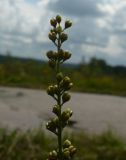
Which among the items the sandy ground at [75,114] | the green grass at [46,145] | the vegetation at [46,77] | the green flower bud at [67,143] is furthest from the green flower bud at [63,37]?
the vegetation at [46,77]

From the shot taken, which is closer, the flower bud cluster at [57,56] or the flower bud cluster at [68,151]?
the flower bud cluster at [68,151]

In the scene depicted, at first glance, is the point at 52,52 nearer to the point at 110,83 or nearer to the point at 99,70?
the point at 110,83

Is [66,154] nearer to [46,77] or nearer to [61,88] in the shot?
[61,88]

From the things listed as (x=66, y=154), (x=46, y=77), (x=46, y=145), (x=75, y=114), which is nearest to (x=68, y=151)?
(x=66, y=154)

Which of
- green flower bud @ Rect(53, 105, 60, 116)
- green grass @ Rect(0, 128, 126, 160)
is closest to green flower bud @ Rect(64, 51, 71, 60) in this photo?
green flower bud @ Rect(53, 105, 60, 116)

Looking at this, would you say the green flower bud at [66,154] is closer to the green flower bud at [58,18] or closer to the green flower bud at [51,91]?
the green flower bud at [51,91]
